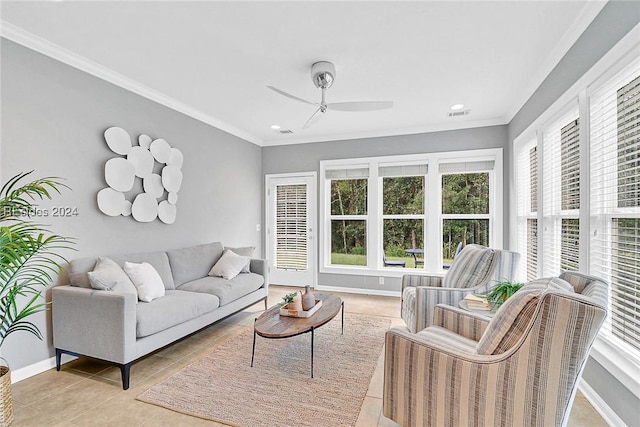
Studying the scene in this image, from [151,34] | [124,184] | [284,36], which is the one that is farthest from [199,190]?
[284,36]

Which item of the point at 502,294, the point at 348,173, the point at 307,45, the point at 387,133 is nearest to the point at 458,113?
the point at 387,133

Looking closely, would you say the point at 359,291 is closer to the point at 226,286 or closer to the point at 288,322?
the point at 226,286

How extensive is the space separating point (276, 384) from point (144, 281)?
1.50 m

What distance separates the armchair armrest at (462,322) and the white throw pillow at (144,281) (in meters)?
2.41

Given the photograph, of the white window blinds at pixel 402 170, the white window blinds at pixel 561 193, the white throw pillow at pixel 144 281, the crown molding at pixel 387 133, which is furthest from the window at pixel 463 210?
the white throw pillow at pixel 144 281

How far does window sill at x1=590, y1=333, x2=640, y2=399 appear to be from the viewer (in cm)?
165

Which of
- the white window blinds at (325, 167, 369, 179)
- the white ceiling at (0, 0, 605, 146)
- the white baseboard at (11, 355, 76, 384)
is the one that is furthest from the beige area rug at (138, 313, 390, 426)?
the white window blinds at (325, 167, 369, 179)

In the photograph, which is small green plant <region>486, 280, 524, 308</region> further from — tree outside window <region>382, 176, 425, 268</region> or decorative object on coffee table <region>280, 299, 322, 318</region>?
tree outside window <region>382, 176, 425, 268</region>

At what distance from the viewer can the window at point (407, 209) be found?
4652 millimetres

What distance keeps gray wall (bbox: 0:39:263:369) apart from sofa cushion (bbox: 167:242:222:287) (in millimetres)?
206

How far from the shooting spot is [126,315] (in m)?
2.24

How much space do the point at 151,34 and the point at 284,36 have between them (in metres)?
1.02

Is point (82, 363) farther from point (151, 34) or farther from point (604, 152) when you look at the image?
point (604, 152)

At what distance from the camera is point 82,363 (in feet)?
8.82
